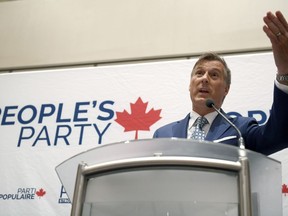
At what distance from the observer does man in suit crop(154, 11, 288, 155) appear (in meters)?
1.04

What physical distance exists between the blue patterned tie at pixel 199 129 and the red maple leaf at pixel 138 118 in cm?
76

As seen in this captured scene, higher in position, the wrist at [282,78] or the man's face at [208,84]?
the man's face at [208,84]

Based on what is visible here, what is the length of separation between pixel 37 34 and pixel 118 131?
1.14 m

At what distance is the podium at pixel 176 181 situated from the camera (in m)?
0.66

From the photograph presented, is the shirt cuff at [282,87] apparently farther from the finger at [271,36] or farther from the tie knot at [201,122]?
the tie knot at [201,122]

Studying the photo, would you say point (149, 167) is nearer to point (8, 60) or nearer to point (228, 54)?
point (228, 54)

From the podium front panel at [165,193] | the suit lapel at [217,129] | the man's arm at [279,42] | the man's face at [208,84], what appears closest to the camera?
the podium front panel at [165,193]

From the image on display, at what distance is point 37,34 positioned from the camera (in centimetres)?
276

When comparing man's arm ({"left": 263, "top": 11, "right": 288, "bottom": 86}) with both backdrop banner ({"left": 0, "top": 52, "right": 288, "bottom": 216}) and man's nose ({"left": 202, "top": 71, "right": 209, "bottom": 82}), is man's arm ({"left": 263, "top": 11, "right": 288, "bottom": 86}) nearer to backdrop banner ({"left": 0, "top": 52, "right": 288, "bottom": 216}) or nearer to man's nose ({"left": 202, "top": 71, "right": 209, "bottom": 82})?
man's nose ({"left": 202, "top": 71, "right": 209, "bottom": 82})

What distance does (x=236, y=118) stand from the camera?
130 centimetres

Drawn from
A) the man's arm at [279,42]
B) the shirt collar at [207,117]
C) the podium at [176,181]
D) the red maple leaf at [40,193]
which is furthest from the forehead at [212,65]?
the red maple leaf at [40,193]

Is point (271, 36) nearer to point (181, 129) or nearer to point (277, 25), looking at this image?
point (277, 25)

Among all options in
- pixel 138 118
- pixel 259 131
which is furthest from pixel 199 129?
pixel 138 118

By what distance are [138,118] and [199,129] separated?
2.81ft
